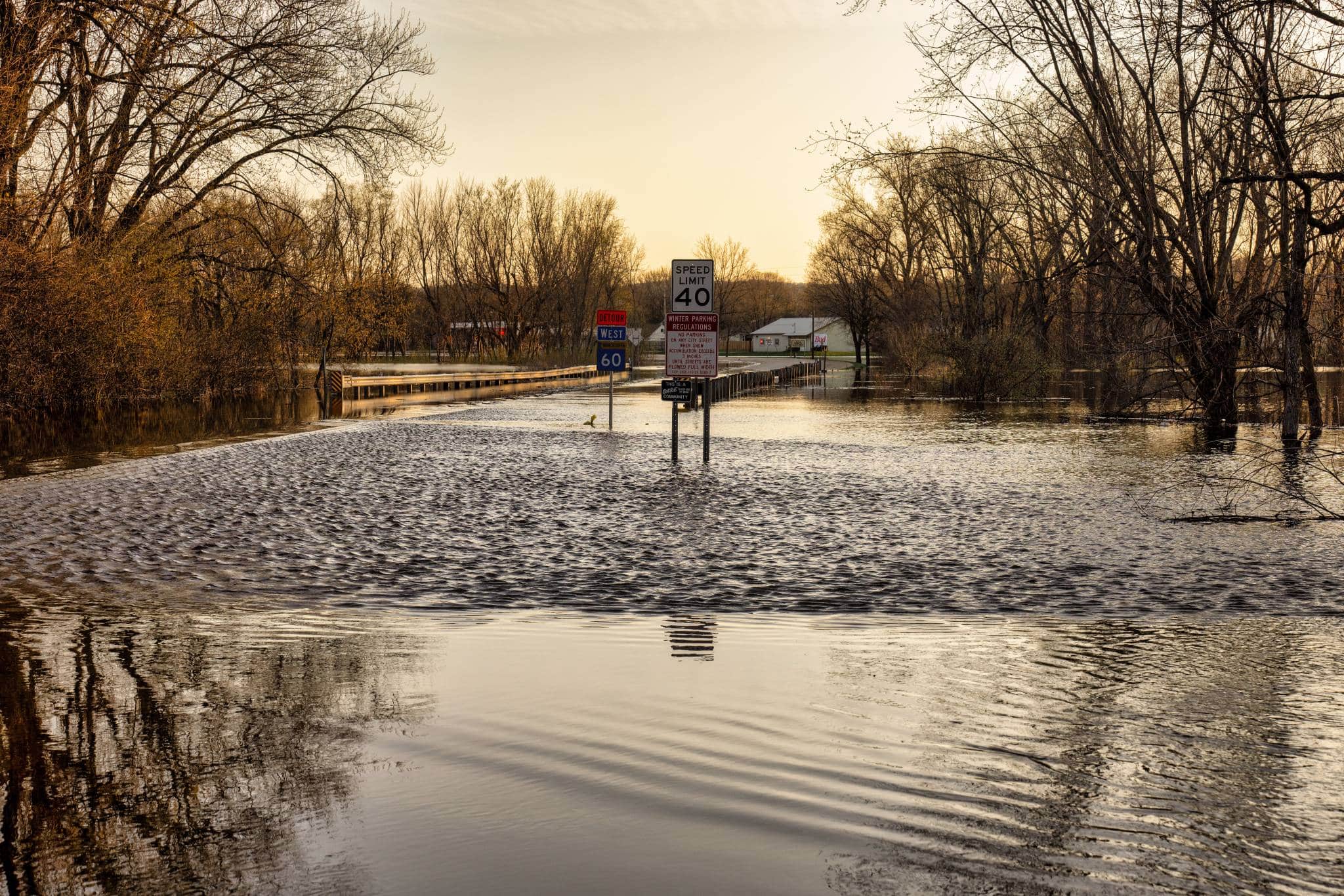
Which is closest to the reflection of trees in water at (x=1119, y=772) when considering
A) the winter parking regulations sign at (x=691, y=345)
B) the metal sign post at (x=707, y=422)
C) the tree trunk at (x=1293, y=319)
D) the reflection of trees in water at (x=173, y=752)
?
the reflection of trees in water at (x=173, y=752)

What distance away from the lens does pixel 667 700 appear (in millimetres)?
6348

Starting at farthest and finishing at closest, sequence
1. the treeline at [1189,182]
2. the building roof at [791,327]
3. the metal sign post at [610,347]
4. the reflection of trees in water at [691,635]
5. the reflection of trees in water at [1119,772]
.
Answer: the building roof at [791,327], the metal sign post at [610,347], the treeline at [1189,182], the reflection of trees in water at [691,635], the reflection of trees in water at [1119,772]

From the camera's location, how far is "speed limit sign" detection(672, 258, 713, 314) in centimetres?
2128

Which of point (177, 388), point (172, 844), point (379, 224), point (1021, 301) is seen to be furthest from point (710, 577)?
point (379, 224)

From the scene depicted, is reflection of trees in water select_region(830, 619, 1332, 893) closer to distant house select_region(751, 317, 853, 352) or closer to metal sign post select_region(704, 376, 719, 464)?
metal sign post select_region(704, 376, 719, 464)

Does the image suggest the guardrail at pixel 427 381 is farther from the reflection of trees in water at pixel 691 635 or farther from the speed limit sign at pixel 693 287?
the reflection of trees in water at pixel 691 635

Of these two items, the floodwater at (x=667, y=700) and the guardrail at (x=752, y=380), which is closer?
the floodwater at (x=667, y=700)

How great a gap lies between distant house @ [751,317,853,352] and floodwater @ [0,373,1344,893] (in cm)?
17285

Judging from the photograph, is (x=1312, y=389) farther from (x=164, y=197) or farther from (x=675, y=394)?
(x=164, y=197)

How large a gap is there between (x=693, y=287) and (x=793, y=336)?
169m

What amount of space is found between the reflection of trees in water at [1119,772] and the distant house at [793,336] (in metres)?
178

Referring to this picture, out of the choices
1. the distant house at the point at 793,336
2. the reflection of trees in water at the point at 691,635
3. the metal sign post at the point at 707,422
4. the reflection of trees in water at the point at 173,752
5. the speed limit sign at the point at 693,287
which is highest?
the distant house at the point at 793,336

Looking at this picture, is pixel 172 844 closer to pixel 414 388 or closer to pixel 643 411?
pixel 643 411

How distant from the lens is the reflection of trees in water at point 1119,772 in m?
4.08
